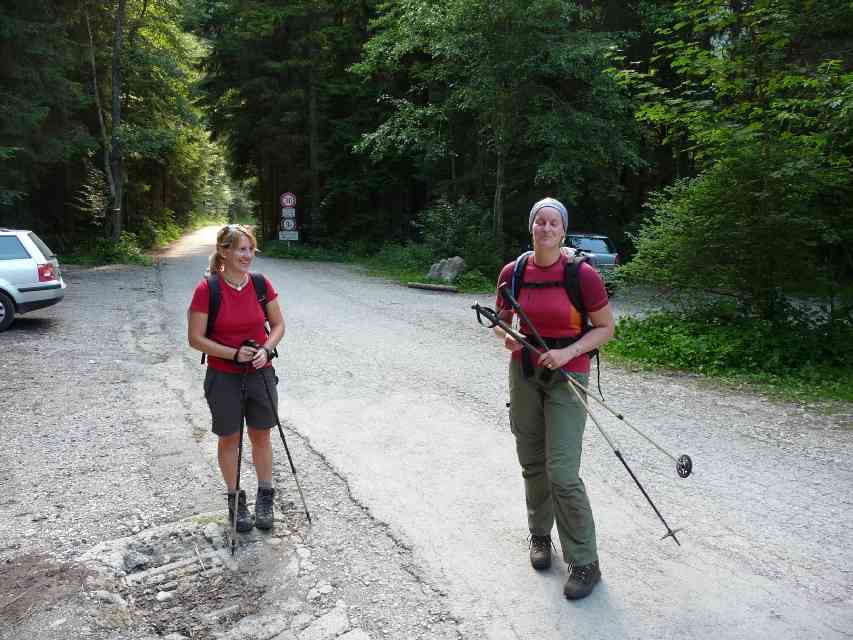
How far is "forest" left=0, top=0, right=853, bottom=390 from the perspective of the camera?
906cm

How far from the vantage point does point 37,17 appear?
70.5 ft

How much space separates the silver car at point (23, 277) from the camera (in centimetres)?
1127

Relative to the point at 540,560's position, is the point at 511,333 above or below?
above

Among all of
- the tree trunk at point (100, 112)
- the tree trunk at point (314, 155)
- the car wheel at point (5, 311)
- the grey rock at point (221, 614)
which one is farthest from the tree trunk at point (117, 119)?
the grey rock at point (221, 614)

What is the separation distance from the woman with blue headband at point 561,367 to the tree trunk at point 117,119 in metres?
28.1

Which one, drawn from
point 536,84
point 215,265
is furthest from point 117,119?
point 215,265

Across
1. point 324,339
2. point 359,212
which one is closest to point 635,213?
point 359,212

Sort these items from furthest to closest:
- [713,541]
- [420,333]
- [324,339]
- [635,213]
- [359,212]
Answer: [359,212], [635,213], [420,333], [324,339], [713,541]

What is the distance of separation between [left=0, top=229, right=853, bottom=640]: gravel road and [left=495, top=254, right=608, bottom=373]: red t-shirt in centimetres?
128

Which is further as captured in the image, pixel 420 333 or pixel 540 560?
pixel 420 333

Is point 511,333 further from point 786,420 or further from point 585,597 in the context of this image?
point 786,420

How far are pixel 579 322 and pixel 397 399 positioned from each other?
3942mm

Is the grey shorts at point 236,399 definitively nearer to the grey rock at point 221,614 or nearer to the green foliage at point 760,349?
the grey rock at point 221,614

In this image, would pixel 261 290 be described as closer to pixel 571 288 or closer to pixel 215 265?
pixel 215 265
